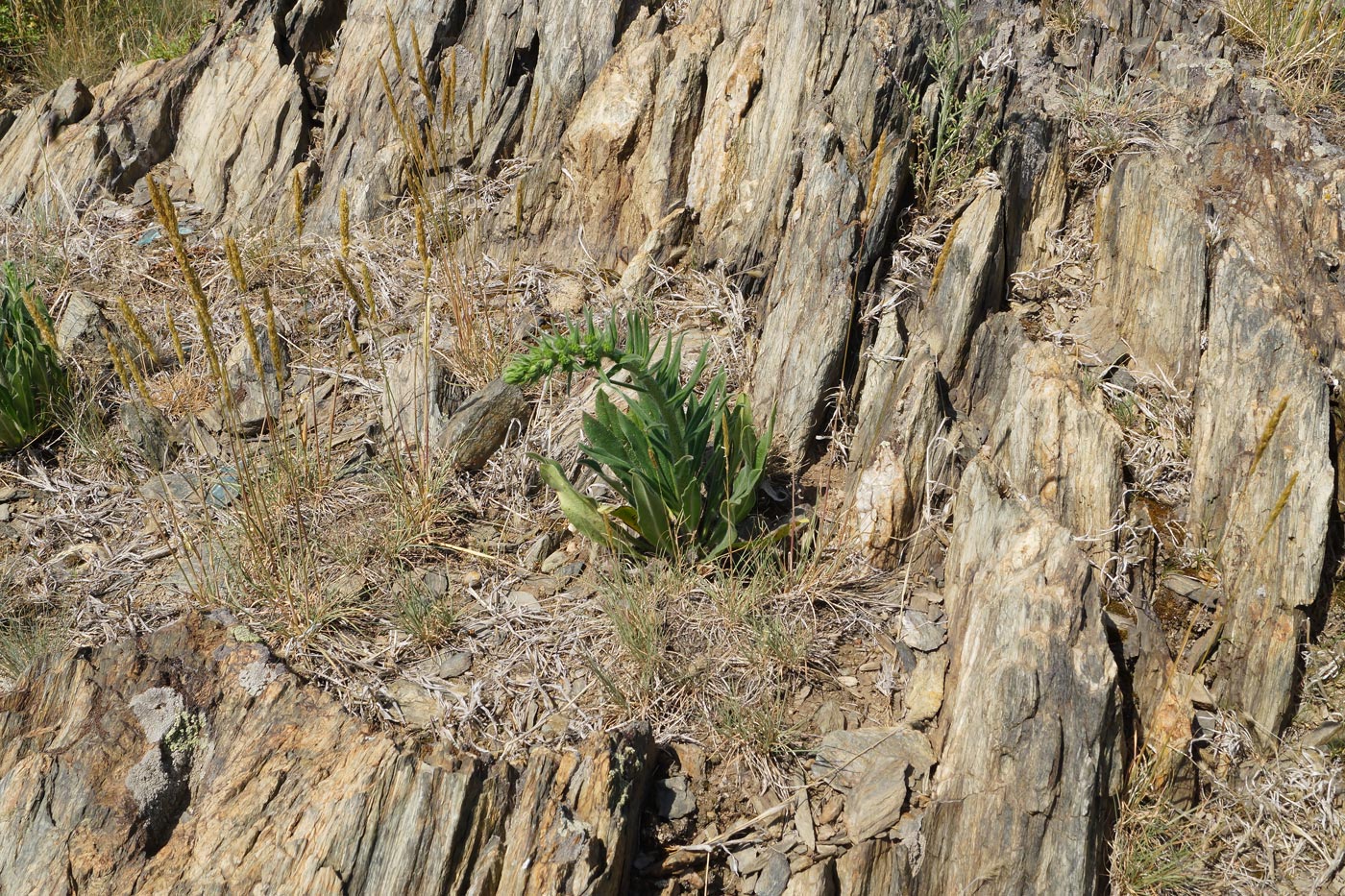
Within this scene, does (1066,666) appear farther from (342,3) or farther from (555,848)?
(342,3)

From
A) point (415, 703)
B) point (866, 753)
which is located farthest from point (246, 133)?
point (866, 753)

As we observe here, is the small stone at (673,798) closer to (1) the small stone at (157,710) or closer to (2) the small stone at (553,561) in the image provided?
(2) the small stone at (553,561)

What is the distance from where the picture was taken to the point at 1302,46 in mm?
5328

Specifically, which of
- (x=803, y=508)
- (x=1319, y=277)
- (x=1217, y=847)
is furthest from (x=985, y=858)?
(x=1319, y=277)

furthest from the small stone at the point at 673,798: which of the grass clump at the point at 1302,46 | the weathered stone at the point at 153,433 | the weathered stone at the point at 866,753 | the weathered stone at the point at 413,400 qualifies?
the grass clump at the point at 1302,46

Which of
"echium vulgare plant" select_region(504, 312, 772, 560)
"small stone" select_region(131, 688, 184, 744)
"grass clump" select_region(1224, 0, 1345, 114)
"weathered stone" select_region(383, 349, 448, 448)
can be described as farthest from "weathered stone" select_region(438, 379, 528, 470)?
"grass clump" select_region(1224, 0, 1345, 114)

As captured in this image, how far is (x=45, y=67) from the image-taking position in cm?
727

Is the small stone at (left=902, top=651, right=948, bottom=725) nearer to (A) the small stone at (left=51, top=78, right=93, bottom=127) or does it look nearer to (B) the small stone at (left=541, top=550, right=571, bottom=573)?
(B) the small stone at (left=541, top=550, right=571, bottom=573)

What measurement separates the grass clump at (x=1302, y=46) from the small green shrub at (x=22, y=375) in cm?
625

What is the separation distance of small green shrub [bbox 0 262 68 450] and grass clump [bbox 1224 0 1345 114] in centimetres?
625

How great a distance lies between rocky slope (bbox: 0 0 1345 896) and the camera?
3.11 m

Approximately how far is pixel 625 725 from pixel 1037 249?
3.06 meters

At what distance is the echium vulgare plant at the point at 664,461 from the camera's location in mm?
3588

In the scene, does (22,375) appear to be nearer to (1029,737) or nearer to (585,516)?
(585,516)
